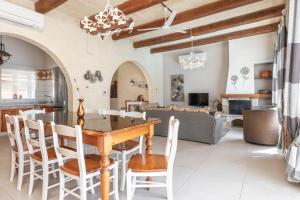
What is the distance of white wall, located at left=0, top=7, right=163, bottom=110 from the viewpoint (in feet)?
14.0

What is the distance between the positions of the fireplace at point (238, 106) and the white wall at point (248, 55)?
1.29 feet

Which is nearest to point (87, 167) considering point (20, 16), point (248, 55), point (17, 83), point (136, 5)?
point (136, 5)

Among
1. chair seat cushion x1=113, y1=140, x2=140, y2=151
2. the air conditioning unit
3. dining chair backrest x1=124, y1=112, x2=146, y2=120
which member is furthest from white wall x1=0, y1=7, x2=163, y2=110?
chair seat cushion x1=113, y1=140, x2=140, y2=151

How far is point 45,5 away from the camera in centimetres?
376

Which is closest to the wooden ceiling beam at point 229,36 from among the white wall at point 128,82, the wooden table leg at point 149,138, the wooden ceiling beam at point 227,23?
the wooden ceiling beam at point 227,23

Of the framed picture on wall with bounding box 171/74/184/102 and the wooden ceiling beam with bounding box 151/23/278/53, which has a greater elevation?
the wooden ceiling beam with bounding box 151/23/278/53

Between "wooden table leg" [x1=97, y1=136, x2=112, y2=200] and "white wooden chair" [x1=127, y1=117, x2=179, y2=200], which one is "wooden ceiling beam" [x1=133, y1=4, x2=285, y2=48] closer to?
"white wooden chair" [x1=127, y1=117, x2=179, y2=200]

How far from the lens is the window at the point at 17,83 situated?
19.8 ft

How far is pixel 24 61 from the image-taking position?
653 cm

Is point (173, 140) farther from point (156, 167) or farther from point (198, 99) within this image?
point (198, 99)

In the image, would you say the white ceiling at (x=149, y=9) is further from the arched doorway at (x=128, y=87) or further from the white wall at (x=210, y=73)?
the arched doorway at (x=128, y=87)

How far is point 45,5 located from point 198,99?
6.05 m

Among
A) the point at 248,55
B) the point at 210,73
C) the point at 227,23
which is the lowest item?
the point at 210,73

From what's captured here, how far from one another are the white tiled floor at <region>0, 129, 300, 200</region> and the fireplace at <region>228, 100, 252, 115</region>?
8.89 ft
